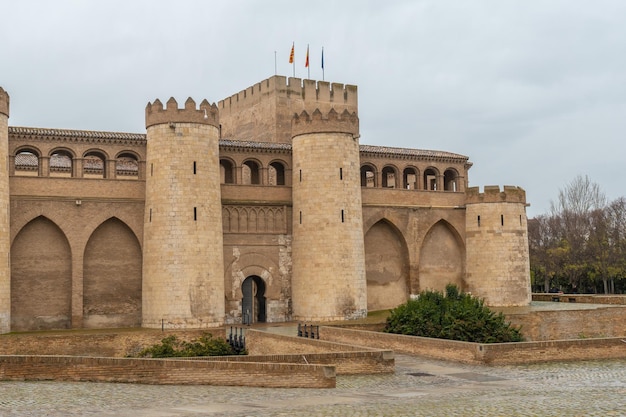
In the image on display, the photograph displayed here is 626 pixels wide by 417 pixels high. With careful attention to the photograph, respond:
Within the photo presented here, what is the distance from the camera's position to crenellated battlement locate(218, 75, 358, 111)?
36.5 metres

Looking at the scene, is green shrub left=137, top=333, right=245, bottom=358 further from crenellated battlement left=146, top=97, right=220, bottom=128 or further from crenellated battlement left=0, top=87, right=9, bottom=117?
crenellated battlement left=0, top=87, right=9, bottom=117

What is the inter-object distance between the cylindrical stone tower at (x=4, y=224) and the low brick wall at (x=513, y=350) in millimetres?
13117

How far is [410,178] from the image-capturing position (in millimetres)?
38531

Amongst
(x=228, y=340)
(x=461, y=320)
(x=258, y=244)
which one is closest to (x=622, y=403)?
(x=461, y=320)

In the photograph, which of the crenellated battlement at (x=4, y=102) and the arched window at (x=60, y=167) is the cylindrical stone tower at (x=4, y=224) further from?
the arched window at (x=60, y=167)

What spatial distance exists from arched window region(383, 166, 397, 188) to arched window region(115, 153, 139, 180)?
1115 cm

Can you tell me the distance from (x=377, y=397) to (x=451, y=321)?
882 centimetres

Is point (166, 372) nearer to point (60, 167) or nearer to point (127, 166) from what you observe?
point (60, 167)

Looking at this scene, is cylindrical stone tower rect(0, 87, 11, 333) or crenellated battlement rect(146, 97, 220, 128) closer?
cylindrical stone tower rect(0, 87, 11, 333)

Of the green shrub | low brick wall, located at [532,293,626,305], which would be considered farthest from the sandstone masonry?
low brick wall, located at [532,293,626,305]

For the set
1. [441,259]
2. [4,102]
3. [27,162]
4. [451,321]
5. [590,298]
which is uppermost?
[4,102]

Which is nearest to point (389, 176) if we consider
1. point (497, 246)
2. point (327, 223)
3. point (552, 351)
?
point (497, 246)

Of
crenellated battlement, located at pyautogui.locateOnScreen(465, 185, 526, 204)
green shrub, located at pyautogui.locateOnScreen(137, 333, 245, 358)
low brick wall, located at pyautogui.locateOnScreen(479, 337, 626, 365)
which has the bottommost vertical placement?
green shrub, located at pyautogui.locateOnScreen(137, 333, 245, 358)

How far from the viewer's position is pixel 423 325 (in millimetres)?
22750
